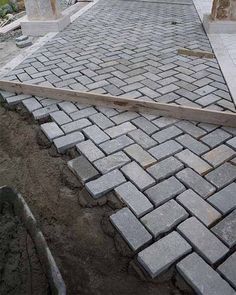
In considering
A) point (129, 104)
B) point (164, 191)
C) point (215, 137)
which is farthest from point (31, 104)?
point (215, 137)

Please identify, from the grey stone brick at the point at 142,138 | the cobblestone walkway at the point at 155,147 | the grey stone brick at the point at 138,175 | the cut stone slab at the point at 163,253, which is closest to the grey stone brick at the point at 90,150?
the cobblestone walkway at the point at 155,147

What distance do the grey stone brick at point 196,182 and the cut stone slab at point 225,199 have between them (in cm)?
6

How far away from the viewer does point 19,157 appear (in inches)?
123

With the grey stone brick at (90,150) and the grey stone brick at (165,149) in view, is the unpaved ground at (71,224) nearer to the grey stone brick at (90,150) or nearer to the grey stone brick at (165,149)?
the grey stone brick at (90,150)

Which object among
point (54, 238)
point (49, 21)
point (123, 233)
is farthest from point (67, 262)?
point (49, 21)

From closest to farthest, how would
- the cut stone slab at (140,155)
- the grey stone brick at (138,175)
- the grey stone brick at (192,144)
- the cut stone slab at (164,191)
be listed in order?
the cut stone slab at (164,191) → the grey stone brick at (138,175) → the cut stone slab at (140,155) → the grey stone brick at (192,144)

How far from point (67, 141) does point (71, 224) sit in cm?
106

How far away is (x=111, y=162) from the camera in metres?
2.86

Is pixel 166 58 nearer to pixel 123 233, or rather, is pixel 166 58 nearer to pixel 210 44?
pixel 210 44

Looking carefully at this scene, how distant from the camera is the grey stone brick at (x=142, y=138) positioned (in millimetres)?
3084

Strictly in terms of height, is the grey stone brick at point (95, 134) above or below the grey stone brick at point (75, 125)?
below

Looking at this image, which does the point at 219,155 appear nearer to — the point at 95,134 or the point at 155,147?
the point at 155,147

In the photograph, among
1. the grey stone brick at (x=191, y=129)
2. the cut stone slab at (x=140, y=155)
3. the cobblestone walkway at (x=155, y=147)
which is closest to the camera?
the cobblestone walkway at (x=155, y=147)

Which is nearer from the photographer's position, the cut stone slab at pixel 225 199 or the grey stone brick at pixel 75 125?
the cut stone slab at pixel 225 199
